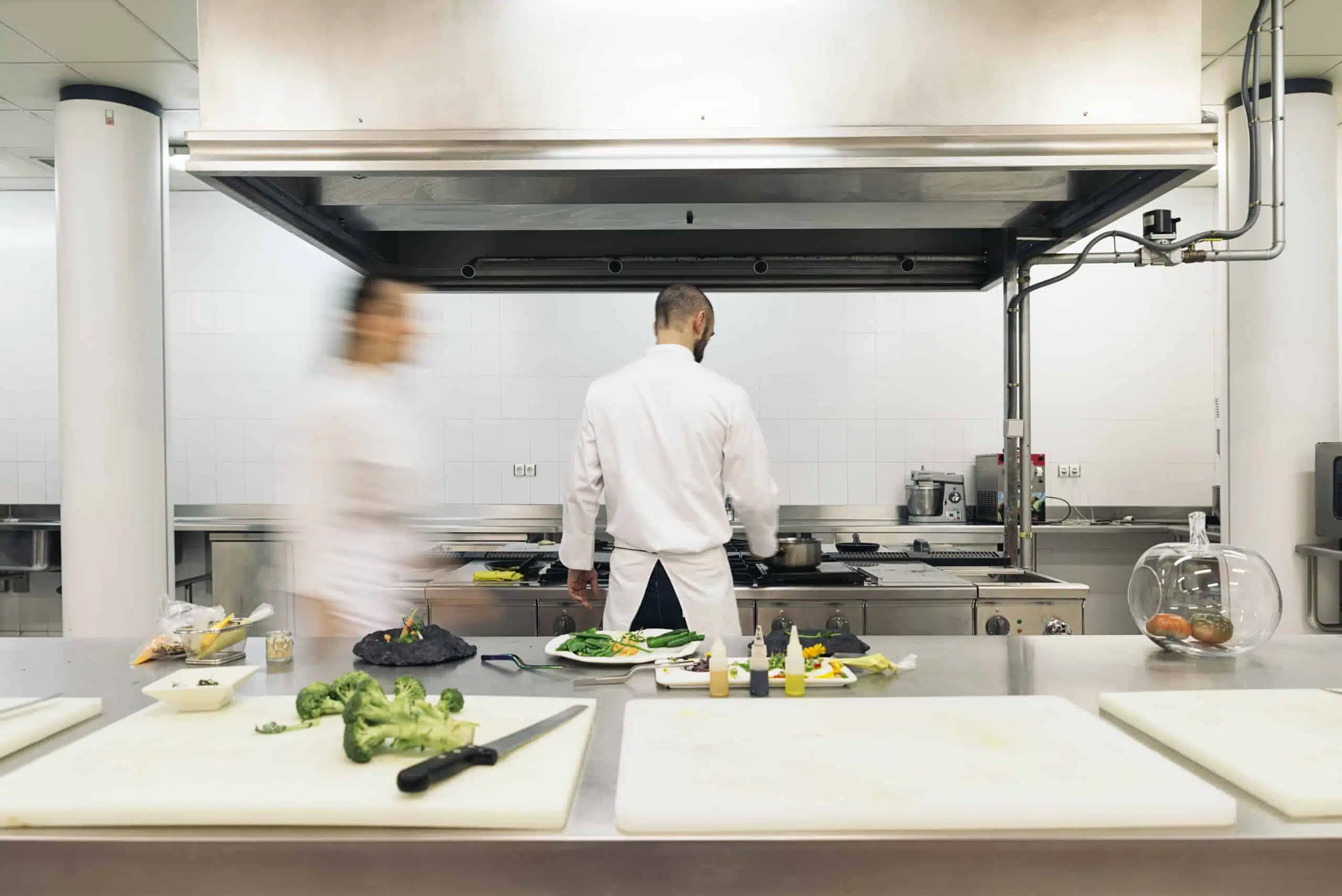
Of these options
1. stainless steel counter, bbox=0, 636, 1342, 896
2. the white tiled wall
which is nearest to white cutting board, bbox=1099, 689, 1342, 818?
stainless steel counter, bbox=0, 636, 1342, 896

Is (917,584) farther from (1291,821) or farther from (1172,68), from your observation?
(1291,821)

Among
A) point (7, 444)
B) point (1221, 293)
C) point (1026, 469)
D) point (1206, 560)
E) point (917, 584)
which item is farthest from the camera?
point (7, 444)

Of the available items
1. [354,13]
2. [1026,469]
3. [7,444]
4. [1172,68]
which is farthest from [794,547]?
[7,444]

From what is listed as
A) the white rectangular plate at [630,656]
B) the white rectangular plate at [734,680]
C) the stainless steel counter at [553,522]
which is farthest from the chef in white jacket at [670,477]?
the stainless steel counter at [553,522]

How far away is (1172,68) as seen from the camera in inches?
70.0

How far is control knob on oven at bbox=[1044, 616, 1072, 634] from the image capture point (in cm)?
301

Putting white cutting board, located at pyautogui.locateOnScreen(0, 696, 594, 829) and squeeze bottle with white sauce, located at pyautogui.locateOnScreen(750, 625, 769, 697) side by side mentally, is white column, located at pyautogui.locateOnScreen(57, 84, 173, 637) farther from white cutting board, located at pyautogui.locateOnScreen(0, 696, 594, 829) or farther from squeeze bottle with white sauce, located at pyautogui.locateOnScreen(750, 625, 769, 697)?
squeeze bottle with white sauce, located at pyautogui.locateOnScreen(750, 625, 769, 697)

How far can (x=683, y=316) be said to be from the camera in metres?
2.79

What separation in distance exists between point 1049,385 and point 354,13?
4.69m

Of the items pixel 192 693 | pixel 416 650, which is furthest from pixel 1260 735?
pixel 192 693

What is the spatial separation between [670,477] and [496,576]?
912mm

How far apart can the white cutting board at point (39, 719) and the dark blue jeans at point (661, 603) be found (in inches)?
59.7

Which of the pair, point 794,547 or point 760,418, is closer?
point 794,547

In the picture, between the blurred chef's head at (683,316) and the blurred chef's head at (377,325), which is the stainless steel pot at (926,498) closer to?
the blurred chef's head at (683,316)
